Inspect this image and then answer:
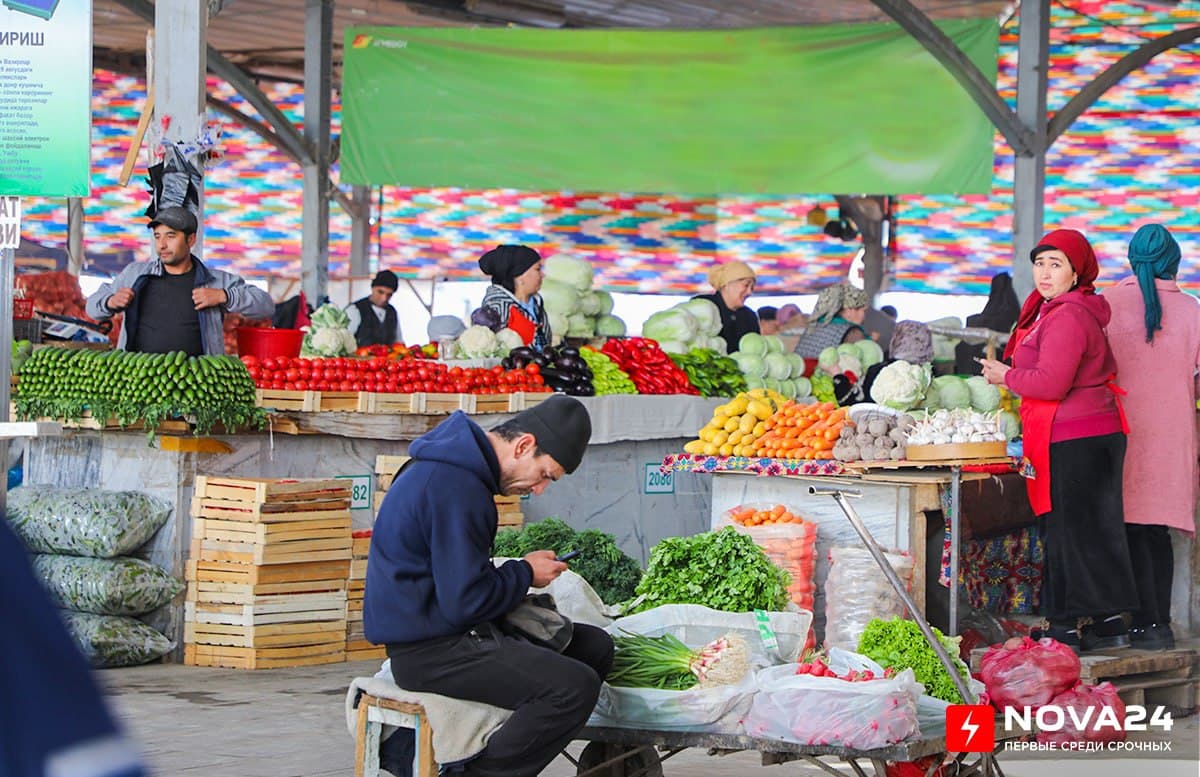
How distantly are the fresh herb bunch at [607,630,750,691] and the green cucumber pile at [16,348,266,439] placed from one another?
346cm

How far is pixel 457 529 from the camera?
4.32 meters

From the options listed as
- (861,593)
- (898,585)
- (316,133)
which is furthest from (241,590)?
(316,133)

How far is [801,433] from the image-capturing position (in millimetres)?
7332

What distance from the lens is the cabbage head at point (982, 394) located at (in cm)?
905

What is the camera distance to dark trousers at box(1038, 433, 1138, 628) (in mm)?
6879

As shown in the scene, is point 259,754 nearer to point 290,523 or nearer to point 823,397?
point 290,523

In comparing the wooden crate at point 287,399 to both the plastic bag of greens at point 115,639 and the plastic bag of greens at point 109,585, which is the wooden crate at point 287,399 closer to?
the plastic bag of greens at point 109,585

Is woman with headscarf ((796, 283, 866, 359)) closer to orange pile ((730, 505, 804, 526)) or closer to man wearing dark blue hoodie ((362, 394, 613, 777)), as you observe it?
orange pile ((730, 505, 804, 526))

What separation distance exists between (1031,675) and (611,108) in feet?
26.1

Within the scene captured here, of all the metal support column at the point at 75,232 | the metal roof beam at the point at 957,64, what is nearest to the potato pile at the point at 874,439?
the metal roof beam at the point at 957,64

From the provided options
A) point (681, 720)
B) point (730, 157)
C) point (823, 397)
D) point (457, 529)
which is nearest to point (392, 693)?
point (457, 529)

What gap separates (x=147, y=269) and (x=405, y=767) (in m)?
4.40

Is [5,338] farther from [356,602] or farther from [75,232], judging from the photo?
[75,232]

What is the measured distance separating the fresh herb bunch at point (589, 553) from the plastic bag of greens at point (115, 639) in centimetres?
189
